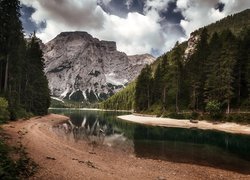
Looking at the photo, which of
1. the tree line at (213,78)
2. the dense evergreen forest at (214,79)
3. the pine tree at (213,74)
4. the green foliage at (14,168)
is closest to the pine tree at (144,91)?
the tree line at (213,78)

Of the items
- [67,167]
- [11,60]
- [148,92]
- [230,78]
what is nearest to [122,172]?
[67,167]

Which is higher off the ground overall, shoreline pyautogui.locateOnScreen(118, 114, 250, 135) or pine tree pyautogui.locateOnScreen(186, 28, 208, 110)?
pine tree pyautogui.locateOnScreen(186, 28, 208, 110)

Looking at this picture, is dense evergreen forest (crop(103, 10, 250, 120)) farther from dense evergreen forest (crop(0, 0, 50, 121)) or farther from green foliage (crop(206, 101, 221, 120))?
dense evergreen forest (crop(0, 0, 50, 121))

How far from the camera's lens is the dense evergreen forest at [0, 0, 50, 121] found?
42.2 meters

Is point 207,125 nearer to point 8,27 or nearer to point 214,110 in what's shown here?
point 214,110

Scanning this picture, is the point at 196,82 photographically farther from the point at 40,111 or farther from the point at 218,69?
the point at 40,111

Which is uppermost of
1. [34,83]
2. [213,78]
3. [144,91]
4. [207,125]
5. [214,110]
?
[213,78]

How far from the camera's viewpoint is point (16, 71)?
2060 inches

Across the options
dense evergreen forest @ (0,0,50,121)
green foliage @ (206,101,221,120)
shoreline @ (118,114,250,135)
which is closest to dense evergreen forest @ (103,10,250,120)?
green foliage @ (206,101,221,120)

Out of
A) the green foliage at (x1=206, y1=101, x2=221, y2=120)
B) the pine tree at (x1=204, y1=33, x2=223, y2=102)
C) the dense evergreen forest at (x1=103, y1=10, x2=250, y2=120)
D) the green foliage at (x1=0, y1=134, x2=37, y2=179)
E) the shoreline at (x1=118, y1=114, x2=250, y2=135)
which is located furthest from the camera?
the pine tree at (x1=204, y1=33, x2=223, y2=102)

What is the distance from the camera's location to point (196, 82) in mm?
72312

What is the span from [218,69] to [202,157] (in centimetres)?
4296

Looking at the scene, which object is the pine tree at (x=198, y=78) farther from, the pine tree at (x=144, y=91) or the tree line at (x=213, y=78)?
the pine tree at (x=144, y=91)

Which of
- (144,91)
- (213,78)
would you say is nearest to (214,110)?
(213,78)
